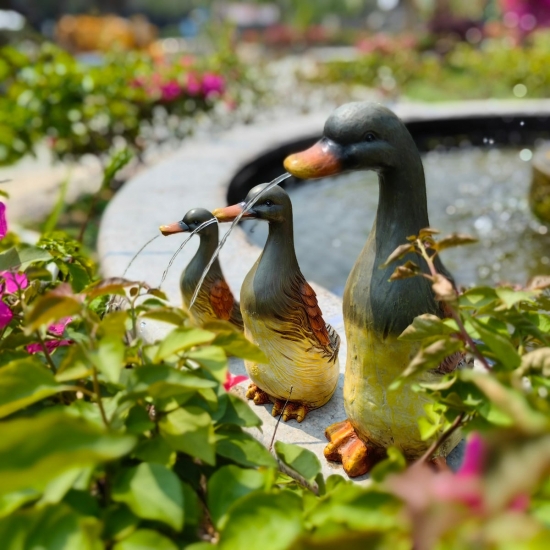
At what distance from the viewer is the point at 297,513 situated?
891 millimetres

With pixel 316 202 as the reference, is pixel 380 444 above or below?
above

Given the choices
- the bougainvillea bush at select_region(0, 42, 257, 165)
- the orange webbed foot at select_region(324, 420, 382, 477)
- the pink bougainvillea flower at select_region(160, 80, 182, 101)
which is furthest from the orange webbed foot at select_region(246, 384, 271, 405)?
the pink bougainvillea flower at select_region(160, 80, 182, 101)

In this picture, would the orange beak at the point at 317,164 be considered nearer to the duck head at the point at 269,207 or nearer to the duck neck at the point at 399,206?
the duck neck at the point at 399,206

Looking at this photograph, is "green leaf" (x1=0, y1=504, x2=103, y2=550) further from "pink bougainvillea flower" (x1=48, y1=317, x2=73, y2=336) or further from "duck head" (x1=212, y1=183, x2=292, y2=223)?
"duck head" (x1=212, y1=183, x2=292, y2=223)

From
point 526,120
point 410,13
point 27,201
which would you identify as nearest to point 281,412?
point 27,201

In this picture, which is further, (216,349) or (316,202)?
(316,202)

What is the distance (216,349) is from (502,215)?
4465 mm

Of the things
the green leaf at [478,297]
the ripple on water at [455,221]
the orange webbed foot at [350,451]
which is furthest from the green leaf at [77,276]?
the ripple on water at [455,221]

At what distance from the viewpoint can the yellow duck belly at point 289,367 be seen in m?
1.66

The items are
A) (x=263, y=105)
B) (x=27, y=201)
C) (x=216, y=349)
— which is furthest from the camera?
(x=263, y=105)

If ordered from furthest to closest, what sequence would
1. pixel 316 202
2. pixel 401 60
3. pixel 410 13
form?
pixel 410 13 < pixel 401 60 < pixel 316 202

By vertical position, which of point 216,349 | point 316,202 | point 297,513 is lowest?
point 316,202

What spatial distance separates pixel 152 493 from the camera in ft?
2.90

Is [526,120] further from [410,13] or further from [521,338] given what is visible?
[410,13]
